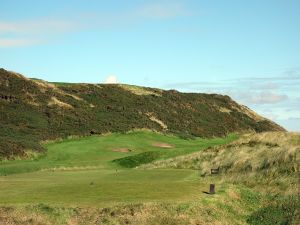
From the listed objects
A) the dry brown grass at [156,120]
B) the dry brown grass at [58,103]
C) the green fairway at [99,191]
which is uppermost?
the dry brown grass at [58,103]

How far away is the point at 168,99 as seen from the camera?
10894cm

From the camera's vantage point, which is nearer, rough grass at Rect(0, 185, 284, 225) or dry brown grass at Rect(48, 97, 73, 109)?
rough grass at Rect(0, 185, 284, 225)

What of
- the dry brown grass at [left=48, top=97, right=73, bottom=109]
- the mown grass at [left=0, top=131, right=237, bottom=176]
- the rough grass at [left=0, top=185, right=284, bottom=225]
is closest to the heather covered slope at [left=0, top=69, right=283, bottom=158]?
the dry brown grass at [left=48, top=97, right=73, bottom=109]

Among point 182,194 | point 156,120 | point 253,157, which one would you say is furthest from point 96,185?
point 156,120

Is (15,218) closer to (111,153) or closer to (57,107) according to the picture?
(111,153)

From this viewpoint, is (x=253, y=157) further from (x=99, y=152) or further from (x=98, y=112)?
(x=98, y=112)

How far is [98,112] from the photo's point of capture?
86.5m

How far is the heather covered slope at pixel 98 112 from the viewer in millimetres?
68625

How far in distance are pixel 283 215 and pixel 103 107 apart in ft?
221

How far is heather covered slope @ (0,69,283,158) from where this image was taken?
68625mm

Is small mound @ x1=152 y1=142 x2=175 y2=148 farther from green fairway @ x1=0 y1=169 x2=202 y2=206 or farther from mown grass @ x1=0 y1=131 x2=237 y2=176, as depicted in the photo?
green fairway @ x1=0 y1=169 x2=202 y2=206

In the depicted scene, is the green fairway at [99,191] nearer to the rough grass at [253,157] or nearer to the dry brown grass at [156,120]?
the rough grass at [253,157]

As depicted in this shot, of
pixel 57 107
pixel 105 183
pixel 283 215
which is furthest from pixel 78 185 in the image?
pixel 57 107

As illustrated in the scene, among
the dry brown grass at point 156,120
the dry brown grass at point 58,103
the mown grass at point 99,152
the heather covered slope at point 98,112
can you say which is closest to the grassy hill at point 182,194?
the mown grass at point 99,152
